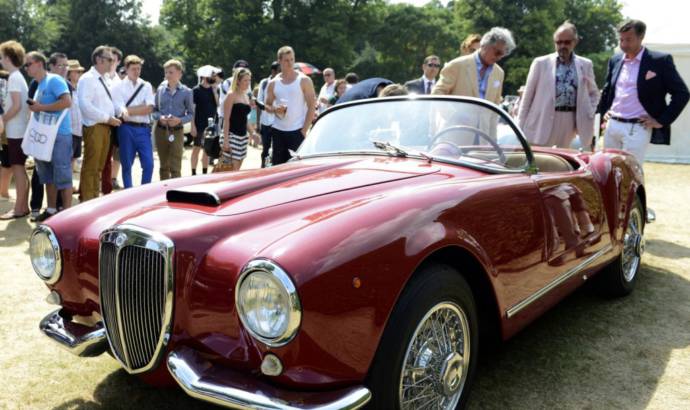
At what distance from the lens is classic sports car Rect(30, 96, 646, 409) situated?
5.61 ft

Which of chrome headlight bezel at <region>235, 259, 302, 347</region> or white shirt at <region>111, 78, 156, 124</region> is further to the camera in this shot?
white shirt at <region>111, 78, 156, 124</region>

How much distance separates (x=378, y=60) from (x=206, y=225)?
49.6 metres

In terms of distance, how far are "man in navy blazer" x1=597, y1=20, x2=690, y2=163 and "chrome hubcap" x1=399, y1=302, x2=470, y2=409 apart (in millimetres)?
4330

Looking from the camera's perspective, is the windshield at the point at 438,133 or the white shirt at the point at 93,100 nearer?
the windshield at the point at 438,133

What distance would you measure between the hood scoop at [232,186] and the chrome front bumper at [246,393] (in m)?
0.71

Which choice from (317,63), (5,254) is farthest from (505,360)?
(317,63)

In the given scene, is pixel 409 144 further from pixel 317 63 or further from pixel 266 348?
pixel 317 63

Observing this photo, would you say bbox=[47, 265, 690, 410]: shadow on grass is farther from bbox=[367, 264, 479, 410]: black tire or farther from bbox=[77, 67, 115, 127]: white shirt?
bbox=[77, 67, 115, 127]: white shirt

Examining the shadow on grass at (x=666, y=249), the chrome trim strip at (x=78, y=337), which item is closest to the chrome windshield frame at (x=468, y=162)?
the chrome trim strip at (x=78, y=337)

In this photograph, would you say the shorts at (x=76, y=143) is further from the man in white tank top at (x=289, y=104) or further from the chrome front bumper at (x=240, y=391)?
the chrome front bumper at (x=240, y=391)

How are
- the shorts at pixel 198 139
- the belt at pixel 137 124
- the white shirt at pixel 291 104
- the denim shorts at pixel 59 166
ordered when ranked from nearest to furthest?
the denim shorts at pixel 59 166
the white shirt at pixel 291 104
the belt at pixel 137 124
the shorts at pixel 198 139

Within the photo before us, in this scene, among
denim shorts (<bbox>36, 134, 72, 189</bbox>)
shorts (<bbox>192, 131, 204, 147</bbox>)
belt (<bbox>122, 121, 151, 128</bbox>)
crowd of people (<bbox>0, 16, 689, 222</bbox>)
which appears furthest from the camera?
shorts (<bbox>192, 131, 204, 147</bbox>)

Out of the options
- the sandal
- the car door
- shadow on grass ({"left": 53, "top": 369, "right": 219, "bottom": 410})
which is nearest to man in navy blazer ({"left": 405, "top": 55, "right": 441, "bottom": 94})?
the car door

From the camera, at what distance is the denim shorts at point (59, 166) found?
5887 millimetres
